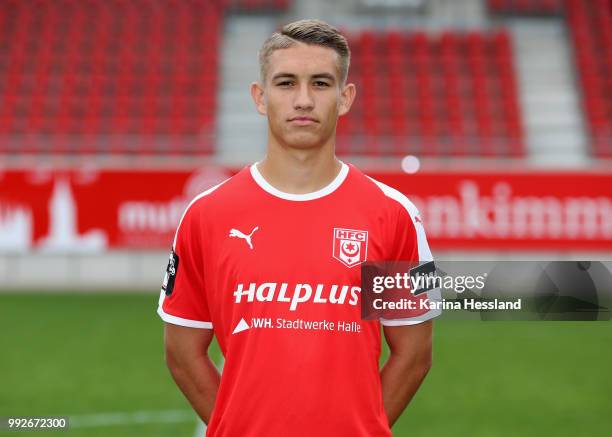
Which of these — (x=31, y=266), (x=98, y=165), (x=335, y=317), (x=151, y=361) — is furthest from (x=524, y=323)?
(x=335, y=317)

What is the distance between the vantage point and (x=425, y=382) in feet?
22.9

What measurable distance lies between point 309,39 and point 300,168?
0.31 meters

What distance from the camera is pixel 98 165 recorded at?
1205 centimetres

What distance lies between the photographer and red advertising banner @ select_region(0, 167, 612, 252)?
11914mm

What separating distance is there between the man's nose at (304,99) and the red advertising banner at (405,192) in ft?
32.4

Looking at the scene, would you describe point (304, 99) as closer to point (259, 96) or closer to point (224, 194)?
point (259, 96)

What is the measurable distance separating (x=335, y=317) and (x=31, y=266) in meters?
11.8

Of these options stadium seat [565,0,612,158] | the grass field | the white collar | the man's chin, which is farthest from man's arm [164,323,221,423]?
stadium seat [565,0,612,158]

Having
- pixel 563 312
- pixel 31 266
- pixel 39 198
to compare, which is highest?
pixel 563 312

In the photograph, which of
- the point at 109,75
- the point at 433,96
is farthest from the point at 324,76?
the point at 109,75

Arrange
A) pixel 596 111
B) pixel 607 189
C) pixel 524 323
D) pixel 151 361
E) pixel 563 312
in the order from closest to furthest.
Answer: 1. pixel 563 312
2. pixel 151 361
3. pixel 524 323
4. pixel 607 189
5. pixel 596 111

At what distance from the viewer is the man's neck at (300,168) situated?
2.13 m

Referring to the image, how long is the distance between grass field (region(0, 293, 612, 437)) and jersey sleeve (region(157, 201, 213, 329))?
3390 millimetres

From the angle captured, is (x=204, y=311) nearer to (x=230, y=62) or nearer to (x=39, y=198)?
(x=39, y=198)
